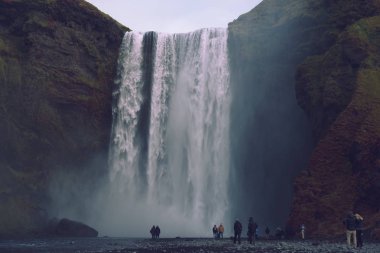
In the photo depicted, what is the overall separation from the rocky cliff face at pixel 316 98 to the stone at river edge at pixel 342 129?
0.26 feet

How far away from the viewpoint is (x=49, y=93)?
60219 millimetres

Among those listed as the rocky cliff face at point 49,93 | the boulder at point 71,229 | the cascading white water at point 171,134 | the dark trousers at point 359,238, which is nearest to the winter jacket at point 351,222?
the dark trousers at point 359,238

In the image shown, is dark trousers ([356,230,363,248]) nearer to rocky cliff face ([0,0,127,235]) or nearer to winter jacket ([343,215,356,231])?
winter jacket ([343,215,356,231])

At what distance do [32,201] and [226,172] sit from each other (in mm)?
20221

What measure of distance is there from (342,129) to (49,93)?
31548mm

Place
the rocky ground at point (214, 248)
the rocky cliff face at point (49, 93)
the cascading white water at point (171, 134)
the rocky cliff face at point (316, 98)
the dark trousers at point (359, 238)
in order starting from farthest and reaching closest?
the cascading white water at point (171, 134), the rocky cliff face at point (49, 93), the rocky cliff face at point (316, 98), the dark trousers at point (359, 238), the rocky ground at point (214, 248)

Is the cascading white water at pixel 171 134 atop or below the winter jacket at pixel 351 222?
atop

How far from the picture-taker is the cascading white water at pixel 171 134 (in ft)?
193

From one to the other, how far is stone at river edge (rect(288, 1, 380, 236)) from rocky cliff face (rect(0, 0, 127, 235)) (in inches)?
949

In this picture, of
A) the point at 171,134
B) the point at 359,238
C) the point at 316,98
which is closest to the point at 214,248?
the point at 359,238

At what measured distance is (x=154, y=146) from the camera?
62469mm

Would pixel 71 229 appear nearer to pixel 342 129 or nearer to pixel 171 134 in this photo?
pixel 171 134

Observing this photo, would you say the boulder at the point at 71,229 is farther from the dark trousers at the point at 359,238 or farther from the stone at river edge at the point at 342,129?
the dark trousers at the point at 359,238

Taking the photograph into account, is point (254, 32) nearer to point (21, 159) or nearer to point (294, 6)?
point (294, 6)
